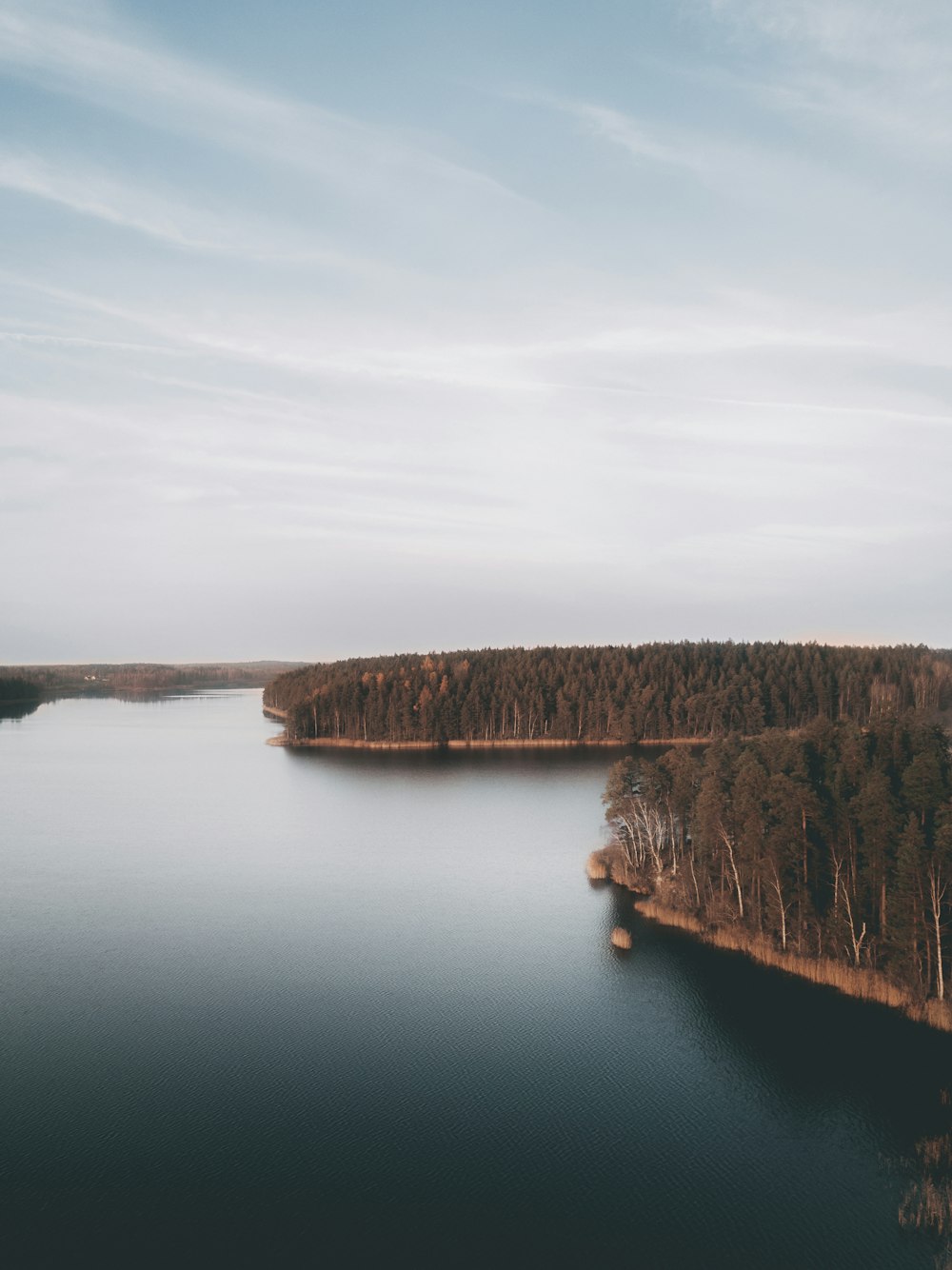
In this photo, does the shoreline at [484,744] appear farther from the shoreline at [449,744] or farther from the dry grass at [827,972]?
the dry grass at [827,972]

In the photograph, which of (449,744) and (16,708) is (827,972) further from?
(16,708)

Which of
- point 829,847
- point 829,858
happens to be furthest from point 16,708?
point 829,847

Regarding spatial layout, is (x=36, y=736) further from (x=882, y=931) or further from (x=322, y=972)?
(x=882, y=931)

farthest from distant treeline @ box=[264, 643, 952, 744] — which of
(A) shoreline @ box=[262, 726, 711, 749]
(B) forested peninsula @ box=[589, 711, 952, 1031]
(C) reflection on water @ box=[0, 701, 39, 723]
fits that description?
(C) reflection on water @ box=[0, 701, 39, 723]

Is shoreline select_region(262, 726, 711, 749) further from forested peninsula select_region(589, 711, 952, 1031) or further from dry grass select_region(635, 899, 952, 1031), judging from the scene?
dry grass select_region(635, 899, 952, 1031)

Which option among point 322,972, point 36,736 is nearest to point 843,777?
point 322,972

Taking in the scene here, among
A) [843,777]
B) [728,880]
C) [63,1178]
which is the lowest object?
[63,1178]

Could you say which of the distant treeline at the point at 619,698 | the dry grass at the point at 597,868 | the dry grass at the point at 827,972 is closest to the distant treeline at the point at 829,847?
the dry grass at the point at 827,972
